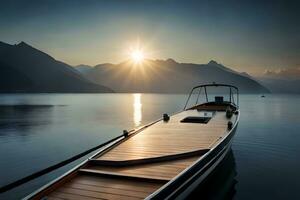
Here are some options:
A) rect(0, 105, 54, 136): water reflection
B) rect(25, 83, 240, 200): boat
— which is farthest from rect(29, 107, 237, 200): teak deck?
rect(0, 105, 54, 136): water reflection

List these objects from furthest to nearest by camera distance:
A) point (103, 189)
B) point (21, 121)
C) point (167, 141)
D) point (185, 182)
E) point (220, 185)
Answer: point (21, 121), point (220, 185), point (167, 141), point (185, 182), point (103, 189)

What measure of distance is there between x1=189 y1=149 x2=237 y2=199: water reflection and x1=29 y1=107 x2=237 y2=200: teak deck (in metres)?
2.03

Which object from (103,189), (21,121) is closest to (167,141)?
(103,189)

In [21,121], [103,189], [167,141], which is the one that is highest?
[167,141]

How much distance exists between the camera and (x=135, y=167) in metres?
8.78

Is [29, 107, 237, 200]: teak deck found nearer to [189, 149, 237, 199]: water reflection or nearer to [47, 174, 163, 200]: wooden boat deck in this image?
[47, 174, 163, 200]: wooden boat deck

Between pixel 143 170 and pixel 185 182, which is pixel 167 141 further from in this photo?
pixel 185 182

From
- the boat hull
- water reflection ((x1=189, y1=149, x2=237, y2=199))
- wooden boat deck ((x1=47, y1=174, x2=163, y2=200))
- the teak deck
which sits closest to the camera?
the boat hull

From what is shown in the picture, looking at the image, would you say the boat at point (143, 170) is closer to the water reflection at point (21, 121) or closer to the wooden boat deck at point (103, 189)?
the wooden boat deck at point (103, 189)

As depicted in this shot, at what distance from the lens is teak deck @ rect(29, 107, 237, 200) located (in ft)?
22.6

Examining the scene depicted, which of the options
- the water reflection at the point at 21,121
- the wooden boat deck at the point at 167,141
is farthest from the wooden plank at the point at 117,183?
the water reflection at the point at 21,121

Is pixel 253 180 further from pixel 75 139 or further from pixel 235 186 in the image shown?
pixel 75 139

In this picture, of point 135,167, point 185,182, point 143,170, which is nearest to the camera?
point 185,182

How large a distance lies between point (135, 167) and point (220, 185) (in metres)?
6.92
